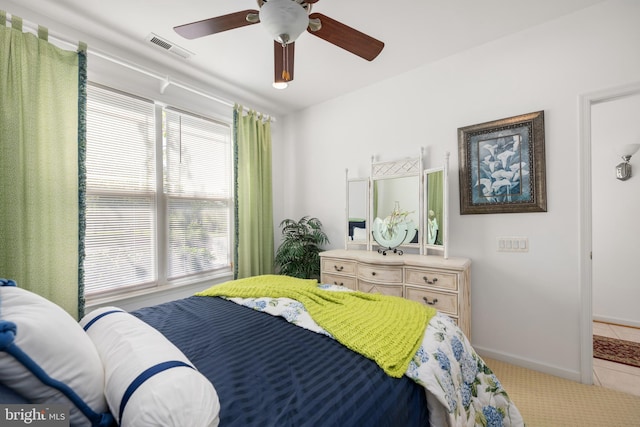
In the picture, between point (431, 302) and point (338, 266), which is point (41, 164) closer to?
point (338, 266)

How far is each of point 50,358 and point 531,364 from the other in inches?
115

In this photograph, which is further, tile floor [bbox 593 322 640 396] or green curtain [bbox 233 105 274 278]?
green curtain [bbox 233 105 274 278]

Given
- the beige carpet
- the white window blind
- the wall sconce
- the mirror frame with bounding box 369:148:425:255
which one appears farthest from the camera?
the wall sconce

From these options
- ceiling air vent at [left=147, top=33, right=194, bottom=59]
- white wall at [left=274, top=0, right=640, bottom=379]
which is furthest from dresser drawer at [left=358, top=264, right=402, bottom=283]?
ceiling air vent at [left=147, top=33, right=194, bottom=59]

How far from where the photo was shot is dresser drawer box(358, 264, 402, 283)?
2426 millimetres

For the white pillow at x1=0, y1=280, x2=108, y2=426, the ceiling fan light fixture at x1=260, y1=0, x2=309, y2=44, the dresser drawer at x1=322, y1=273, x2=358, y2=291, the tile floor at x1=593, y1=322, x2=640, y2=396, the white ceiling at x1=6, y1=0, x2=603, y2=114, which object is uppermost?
the white ceiling at x1=6, y1=0, x2=603, y2=114

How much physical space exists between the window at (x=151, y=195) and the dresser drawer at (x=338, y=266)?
1.16 m

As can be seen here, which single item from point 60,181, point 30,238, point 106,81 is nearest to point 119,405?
point 30,238

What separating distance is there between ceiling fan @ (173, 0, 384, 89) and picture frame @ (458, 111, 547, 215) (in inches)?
50.8

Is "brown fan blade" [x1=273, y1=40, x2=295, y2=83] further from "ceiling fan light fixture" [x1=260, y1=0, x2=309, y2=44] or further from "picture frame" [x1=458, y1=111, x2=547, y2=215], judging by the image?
"picture frame" [x1=458, y1=111, x2=547, y2=215]

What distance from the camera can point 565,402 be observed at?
6.07 ft

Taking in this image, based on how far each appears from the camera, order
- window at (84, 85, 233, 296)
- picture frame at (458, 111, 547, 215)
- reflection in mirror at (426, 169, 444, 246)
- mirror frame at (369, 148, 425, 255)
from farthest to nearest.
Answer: mirror frame at (369, 148, 425, 255), reflection in mirror at (426, 169, 444, 246), window at (84, 85, 233, 296), picture frame at (458, 111, 547, 215)

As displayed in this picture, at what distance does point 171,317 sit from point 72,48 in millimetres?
2204

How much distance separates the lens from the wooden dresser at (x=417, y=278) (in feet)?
7.13
